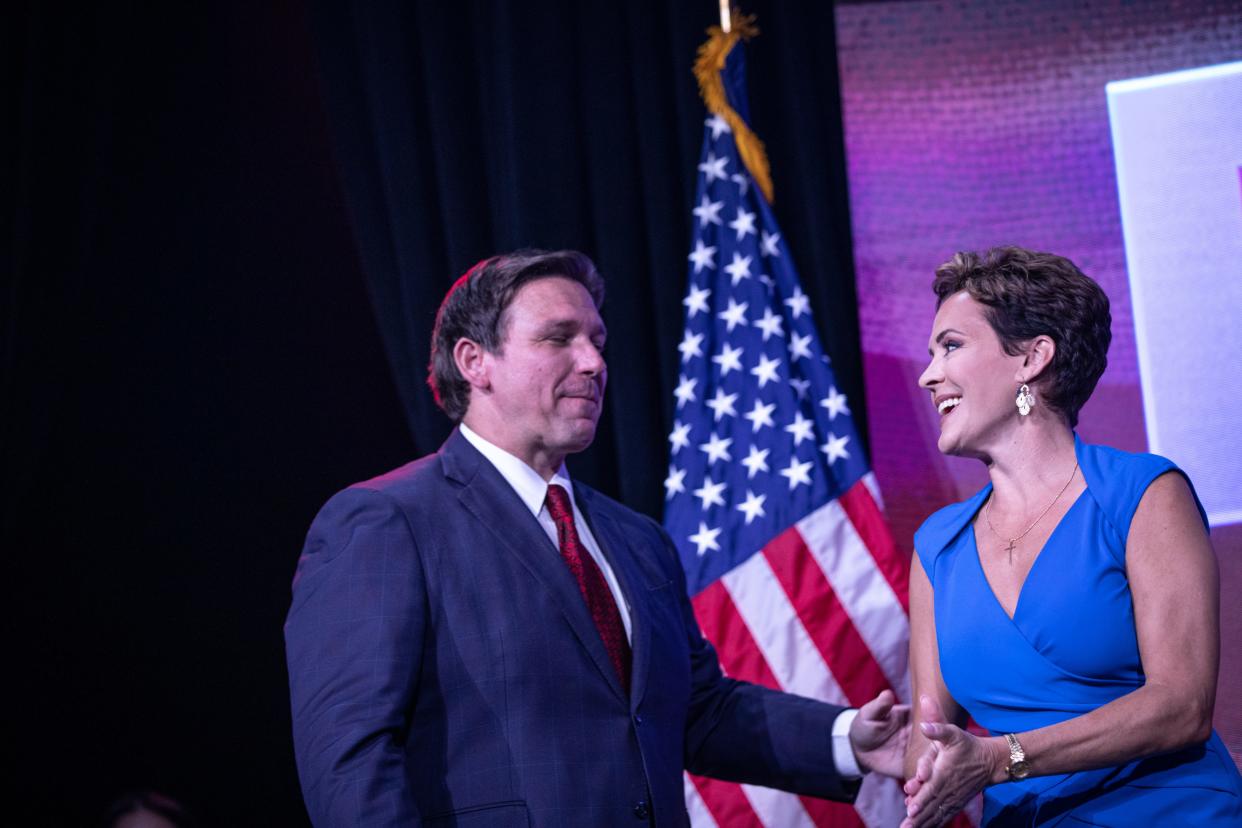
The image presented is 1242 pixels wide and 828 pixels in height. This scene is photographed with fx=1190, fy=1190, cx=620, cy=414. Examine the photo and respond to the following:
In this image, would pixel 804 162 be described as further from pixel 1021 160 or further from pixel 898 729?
pixel 898 729

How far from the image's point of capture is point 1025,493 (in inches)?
85.5

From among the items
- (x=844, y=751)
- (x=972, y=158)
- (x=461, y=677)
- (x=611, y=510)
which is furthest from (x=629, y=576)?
(x=972, y=158)

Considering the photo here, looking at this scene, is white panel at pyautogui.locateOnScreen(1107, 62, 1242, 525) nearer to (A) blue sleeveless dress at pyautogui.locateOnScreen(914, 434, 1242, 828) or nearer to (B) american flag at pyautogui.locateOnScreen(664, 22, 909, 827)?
(B) american flag at pyautogui.locateOnScreen(664, 22, 909, 827)

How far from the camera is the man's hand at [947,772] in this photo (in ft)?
5.78

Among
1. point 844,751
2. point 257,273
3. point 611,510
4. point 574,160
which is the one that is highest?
point 574,160

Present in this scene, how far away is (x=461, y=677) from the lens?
7.09ft

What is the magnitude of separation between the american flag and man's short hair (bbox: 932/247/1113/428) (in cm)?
119

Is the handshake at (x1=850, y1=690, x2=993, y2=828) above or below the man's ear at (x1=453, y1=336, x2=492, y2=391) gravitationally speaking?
below

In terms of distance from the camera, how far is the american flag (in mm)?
3232

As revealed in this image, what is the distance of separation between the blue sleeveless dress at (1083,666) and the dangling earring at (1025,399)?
0.11 metres

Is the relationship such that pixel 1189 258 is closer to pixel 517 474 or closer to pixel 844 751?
pixel 844 751

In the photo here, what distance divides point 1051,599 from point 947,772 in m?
0.41

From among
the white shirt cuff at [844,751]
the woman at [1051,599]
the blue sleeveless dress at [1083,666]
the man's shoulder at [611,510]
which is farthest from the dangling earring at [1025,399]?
the man's shoulder at [611,510]

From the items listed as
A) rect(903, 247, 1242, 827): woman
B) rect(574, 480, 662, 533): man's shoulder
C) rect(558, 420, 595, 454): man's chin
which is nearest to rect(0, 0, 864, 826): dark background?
rect(574, 480, 662, 533): man's shoulder
